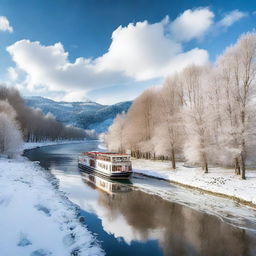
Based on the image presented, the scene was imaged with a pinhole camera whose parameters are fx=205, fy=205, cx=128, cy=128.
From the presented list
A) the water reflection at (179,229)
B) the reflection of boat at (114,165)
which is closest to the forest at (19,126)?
the reflection of boat at (114,165)

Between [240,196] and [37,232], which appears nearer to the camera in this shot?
[37,232]

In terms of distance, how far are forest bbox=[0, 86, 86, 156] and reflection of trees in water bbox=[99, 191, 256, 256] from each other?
127ft

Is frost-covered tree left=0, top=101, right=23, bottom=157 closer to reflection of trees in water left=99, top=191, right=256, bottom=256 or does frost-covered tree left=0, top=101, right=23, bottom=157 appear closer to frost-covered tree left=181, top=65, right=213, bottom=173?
reflection of trees in water left=99, top=191, right=256, bottom=256

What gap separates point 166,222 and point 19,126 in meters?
66.8

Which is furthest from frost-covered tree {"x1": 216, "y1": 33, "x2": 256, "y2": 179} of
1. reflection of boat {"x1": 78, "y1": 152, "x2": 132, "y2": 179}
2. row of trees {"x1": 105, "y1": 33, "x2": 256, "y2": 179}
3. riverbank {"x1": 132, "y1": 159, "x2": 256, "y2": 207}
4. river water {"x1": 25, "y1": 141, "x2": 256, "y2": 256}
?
reflection of boat {"x1": 78, "y1": 152, "x2": 132, "y2": 179}

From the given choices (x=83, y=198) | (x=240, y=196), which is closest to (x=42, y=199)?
(x=83, y=198)

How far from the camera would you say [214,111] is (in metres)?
30.0

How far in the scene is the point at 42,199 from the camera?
18.7m

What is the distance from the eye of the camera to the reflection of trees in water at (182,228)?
13.0m

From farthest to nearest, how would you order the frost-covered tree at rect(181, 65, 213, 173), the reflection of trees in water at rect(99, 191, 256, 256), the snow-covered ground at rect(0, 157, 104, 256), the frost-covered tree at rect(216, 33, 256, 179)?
the frost-covered tree at rect(181, 65, 213, 173), the frost-covered tree at rect(216, 33, 256, 179), the reflection of trees in water at rect(99, 191, 256, 256), the snow-covered ground at rect(0, 157, 104, 256)

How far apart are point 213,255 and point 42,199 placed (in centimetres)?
1446

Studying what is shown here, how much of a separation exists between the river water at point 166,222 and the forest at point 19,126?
110 feet

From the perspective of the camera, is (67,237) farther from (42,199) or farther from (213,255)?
(213,255)

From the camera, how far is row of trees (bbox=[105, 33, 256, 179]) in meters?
25.1
